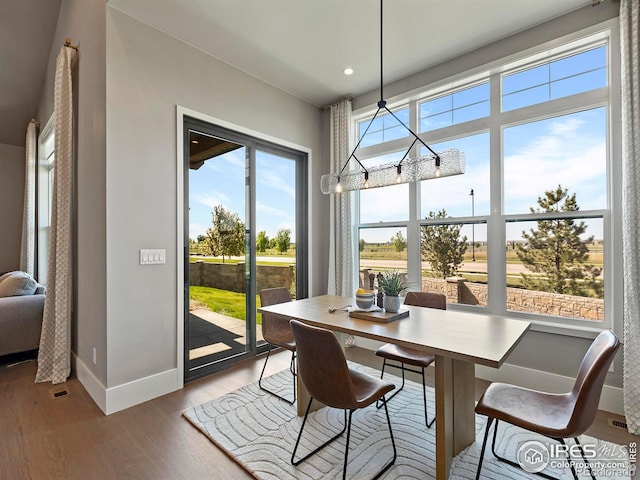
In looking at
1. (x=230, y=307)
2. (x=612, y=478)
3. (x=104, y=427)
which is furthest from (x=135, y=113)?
(x=612, y=478)

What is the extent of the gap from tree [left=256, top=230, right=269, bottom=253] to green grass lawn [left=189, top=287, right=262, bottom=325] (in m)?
0.57

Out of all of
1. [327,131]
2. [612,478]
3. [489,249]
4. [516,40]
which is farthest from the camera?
[327,131]

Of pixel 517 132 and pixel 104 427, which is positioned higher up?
pixel 517 132

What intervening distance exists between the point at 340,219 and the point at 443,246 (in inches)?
51.6

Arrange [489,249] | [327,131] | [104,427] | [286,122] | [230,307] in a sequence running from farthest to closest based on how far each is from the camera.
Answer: [327,131] < [286,122] < [230,307] < [489,249] < [104,427]

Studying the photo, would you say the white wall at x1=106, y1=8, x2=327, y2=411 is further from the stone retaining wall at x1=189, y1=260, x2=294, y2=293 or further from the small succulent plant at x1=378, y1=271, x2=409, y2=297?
the small succulent plant at x1=378, y1=271, x2=409, y2=297

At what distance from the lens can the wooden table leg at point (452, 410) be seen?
1666 millimetres

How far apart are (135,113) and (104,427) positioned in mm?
2411

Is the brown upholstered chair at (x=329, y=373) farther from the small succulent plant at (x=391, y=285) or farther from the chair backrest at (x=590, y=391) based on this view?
the chair backrest at (x=590, y=391)

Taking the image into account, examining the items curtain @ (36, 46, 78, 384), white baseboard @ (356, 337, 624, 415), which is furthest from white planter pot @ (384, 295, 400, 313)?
curtain @ (36, 46, 78, 384)

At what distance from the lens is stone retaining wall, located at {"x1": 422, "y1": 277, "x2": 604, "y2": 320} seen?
2.61 m

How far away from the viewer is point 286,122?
3947 mm

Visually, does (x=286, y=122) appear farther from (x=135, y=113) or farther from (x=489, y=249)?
(x=489, y=249)

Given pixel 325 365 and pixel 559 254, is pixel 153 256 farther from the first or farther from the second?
pixel 559 254
